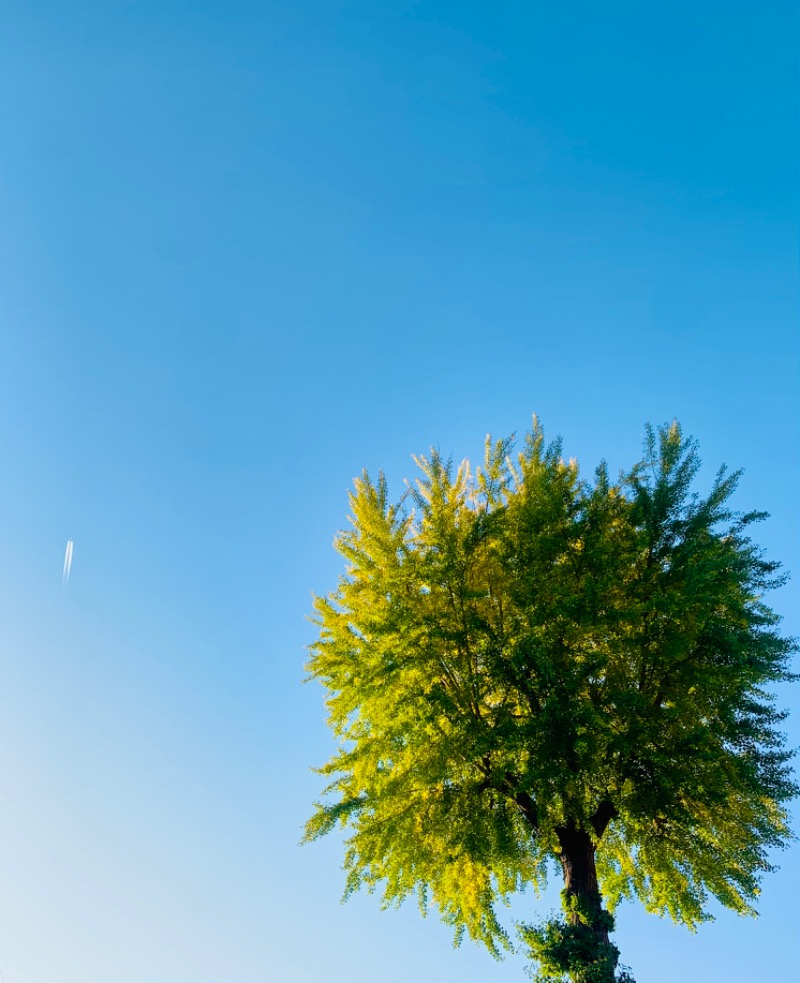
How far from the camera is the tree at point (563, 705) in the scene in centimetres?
995

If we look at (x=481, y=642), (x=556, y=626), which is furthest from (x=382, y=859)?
(x=556, y=626)

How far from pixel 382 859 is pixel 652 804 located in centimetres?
443

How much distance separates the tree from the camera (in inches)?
392

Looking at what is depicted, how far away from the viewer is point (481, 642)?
11148mm

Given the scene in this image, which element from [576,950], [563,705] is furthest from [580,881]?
[563,705]

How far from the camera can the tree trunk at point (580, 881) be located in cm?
966

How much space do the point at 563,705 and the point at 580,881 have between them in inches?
113

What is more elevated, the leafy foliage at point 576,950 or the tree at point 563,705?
the tree at point 563,705

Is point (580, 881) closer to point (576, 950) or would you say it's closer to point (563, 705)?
point (576, 950)

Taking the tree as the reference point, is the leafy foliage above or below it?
below

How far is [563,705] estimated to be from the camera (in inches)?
392

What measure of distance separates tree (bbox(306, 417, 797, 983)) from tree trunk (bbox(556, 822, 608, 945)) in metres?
0.03

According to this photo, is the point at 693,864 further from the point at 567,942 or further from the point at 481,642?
the point at 481,642

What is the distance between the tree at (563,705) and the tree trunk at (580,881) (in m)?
0.03
